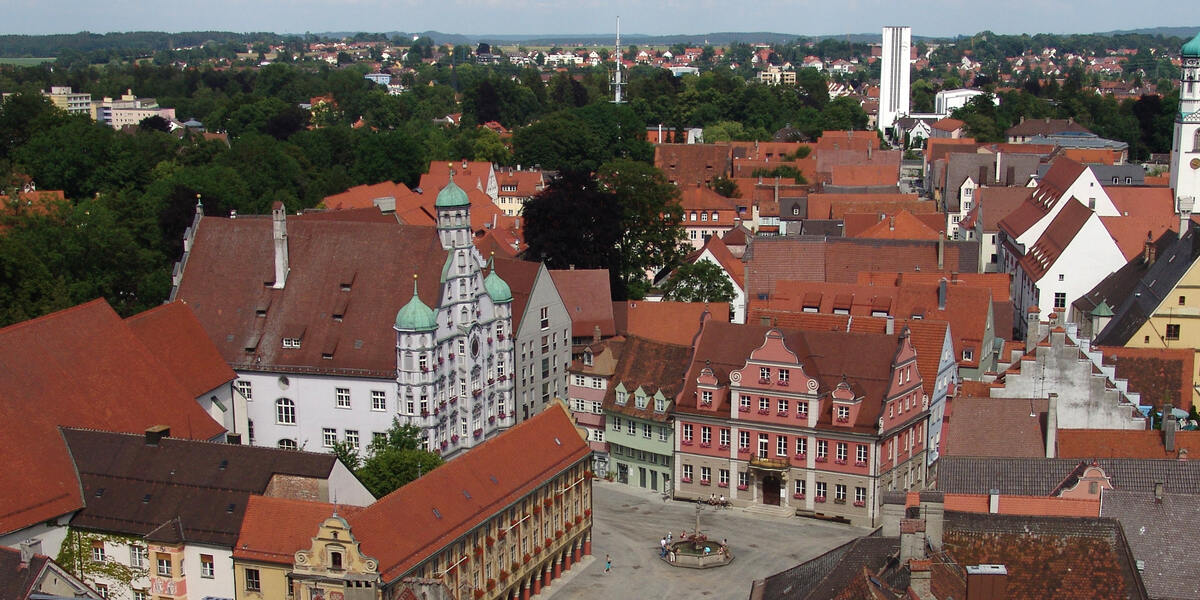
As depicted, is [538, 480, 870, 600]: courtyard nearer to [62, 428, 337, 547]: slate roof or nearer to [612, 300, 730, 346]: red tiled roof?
[612, 300, 730, 346]: red tiled roof

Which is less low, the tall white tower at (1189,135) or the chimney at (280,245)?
the tall white tower at (1189,135)

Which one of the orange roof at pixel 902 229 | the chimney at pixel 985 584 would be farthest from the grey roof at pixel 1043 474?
the orange roof at pixel 902 229

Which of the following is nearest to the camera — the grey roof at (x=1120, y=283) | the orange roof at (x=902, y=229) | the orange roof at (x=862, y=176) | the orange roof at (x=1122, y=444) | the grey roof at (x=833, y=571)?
the grey roof at (x=833, y=571)

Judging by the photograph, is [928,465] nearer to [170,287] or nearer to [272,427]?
[272,427]

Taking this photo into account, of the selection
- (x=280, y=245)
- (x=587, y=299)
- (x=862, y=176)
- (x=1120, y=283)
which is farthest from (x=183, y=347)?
(x=862, y=176)

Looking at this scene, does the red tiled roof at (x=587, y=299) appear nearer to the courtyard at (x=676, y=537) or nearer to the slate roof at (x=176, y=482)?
the courtyard at (x=676, y=537)

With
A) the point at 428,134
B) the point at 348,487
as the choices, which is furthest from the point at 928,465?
the point at 428,134
